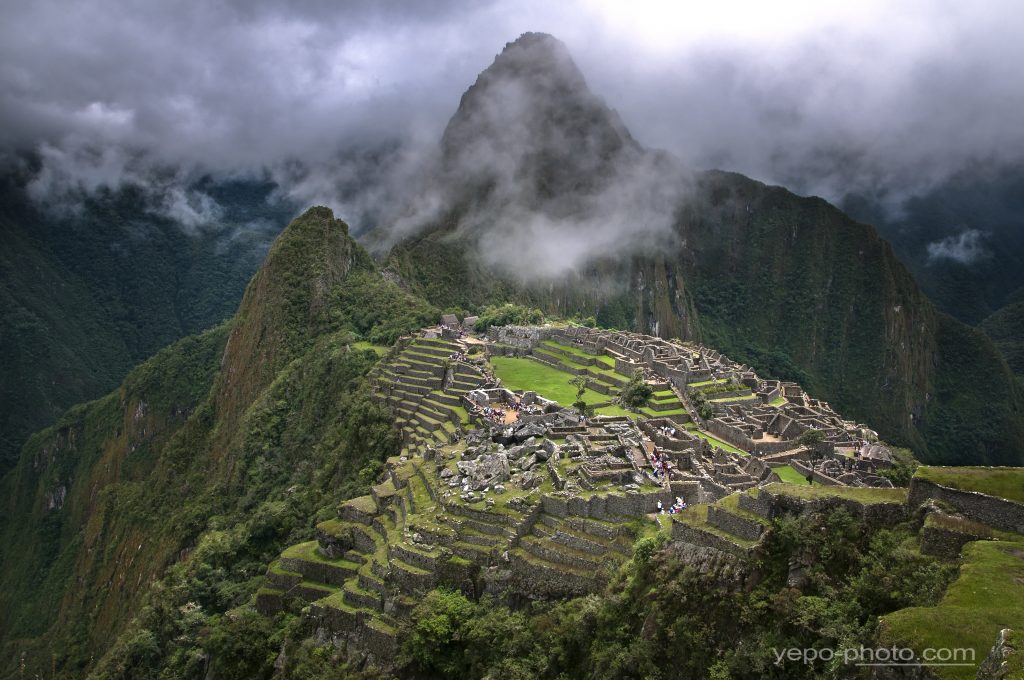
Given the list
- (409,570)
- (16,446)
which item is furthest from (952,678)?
(16,446)

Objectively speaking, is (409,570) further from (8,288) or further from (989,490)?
(8,288)

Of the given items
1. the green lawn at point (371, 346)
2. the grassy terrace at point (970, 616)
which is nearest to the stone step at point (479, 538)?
the grassy terrace at point (970, 616)

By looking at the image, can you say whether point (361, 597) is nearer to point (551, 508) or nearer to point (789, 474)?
point (551, 508)

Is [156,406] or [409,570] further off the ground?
[156,406]

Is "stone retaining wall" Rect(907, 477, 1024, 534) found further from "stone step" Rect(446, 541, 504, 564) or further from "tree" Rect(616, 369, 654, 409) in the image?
"tree" Rect(616, 369, 654, 409)

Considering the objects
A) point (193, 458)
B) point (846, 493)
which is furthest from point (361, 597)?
point (193, 458)

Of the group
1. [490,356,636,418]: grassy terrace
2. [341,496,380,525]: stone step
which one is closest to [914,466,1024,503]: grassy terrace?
[341,496,380,525]: stone step

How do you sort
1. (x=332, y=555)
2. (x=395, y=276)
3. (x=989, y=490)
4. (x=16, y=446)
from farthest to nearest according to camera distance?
(x=16, y=446)
(x=395, y=276)
(x=332, y=555)
(x=989, y=490)
